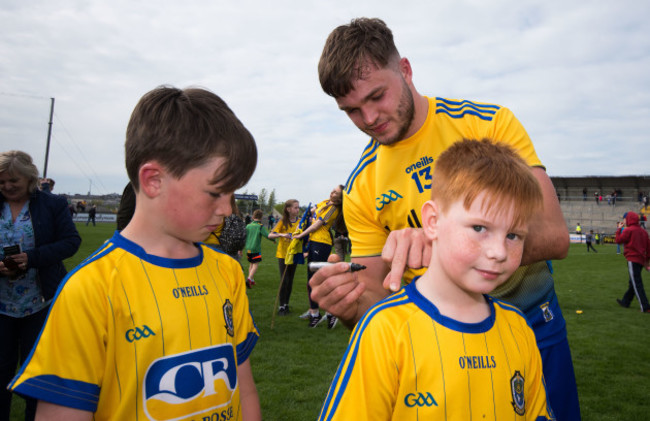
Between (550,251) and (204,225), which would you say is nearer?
(204,225)

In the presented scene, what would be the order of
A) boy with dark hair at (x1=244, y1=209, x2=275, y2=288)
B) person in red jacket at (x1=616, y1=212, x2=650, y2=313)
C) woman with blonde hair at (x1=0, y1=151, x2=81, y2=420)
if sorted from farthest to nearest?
boy with dark hair at (x1=244, y1=209, x2=275, y2=288), person in red jacket at (x1=616, y1=212, x2=650, y2=313), woman with blonde hair at (x1=0, y1=151, x2=81, y2=420)

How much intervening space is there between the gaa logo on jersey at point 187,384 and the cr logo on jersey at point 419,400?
743 mm

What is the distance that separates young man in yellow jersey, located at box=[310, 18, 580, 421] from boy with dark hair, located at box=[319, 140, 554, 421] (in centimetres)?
57

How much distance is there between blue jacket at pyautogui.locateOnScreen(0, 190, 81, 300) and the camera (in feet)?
12.2

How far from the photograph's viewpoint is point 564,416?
8.07ft

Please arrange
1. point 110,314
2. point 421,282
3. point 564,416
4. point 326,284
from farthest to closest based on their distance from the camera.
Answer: point 564,416
point 326,284
point 421,282
point 110,314

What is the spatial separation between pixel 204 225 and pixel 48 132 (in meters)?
32.1

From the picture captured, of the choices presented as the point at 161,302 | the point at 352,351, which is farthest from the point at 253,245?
the point at 352,351

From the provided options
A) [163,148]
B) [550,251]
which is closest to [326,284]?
[163,148]

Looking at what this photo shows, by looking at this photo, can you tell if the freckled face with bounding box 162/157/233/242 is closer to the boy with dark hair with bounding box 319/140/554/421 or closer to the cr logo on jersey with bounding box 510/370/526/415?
the boy with dark hair with bounding box 319/140/554/421

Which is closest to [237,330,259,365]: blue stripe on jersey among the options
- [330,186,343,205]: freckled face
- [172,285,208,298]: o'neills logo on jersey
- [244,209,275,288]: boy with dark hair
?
[172,285,208,298]: o'neills logo on jersey

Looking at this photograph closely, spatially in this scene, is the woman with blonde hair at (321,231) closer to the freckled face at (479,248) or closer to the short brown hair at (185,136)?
the short brown hair at (185,136)

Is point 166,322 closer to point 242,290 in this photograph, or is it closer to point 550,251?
point 242,290

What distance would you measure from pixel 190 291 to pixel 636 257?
472 inches
